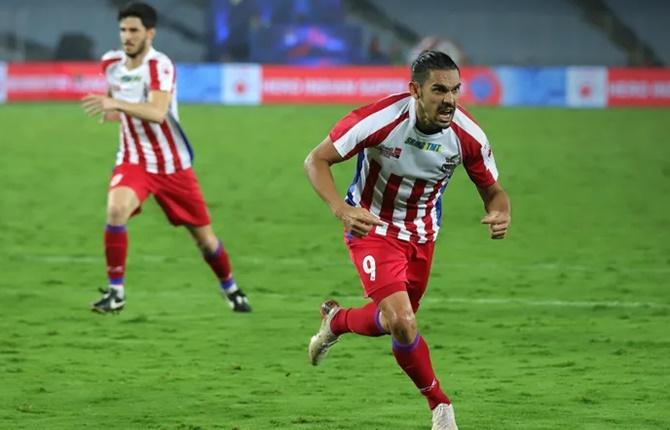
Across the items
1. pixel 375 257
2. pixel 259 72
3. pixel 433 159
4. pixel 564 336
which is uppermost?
pixel 259 72

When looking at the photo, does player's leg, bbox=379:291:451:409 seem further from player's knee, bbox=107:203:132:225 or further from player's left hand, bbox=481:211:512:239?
player's knee, bbox=107:203:132:225

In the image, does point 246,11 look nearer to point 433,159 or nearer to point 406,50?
point 406,50

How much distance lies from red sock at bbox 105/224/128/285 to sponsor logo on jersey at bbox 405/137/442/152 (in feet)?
12.7

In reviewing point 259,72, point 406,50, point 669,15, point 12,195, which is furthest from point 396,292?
point 669,15

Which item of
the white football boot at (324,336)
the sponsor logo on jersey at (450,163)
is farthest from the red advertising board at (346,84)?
the sponsor logo on jersey at (450,163)

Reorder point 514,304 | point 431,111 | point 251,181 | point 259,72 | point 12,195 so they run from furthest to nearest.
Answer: point 259,72 → point 251,181 → point 12,195 → point 514,304 → point 431,111

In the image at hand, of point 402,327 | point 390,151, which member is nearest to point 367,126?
point 390,151

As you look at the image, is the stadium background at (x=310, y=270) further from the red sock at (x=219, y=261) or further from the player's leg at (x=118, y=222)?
the red sock at (x=219, y=261)

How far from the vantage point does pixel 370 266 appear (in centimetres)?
728

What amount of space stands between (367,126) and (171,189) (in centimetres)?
389

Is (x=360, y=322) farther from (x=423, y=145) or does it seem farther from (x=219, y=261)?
(x=219, y=261)

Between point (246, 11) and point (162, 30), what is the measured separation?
94.2 inches

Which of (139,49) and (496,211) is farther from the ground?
(139,49)

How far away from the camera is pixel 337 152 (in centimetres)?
712
